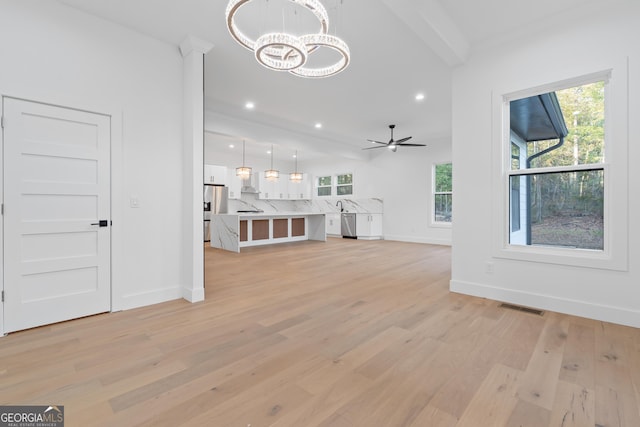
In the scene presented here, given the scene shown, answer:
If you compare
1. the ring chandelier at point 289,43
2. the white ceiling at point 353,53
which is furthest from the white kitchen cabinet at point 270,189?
the ring chandelier at point 289,43

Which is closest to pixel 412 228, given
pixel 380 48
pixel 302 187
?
pixel 302 187

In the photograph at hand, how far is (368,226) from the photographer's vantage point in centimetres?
892

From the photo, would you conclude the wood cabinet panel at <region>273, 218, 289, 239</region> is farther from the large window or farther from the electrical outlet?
the electrical outlet

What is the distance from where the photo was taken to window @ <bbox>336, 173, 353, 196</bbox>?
1005cm

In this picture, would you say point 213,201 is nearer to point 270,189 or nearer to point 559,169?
point 270,189

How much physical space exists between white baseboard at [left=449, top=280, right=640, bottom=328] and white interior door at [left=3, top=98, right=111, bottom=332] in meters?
3.90

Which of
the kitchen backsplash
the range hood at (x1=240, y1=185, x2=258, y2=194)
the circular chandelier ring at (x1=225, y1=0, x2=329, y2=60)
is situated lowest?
the kitchen backsplash

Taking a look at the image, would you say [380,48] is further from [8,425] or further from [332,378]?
[8,425]

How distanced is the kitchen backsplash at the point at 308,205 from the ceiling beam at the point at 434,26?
603cm

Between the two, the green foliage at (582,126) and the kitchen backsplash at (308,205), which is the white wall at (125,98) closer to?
the green foliage at (582,126)

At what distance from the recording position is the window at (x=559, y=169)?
8.94ft

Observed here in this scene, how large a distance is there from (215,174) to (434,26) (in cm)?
747

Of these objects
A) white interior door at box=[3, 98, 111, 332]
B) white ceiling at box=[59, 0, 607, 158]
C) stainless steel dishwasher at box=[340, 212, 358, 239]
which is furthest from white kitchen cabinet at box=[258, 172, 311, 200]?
white interior door at box=[3, 98, 111, 332]

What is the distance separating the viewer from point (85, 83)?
8.82ft
